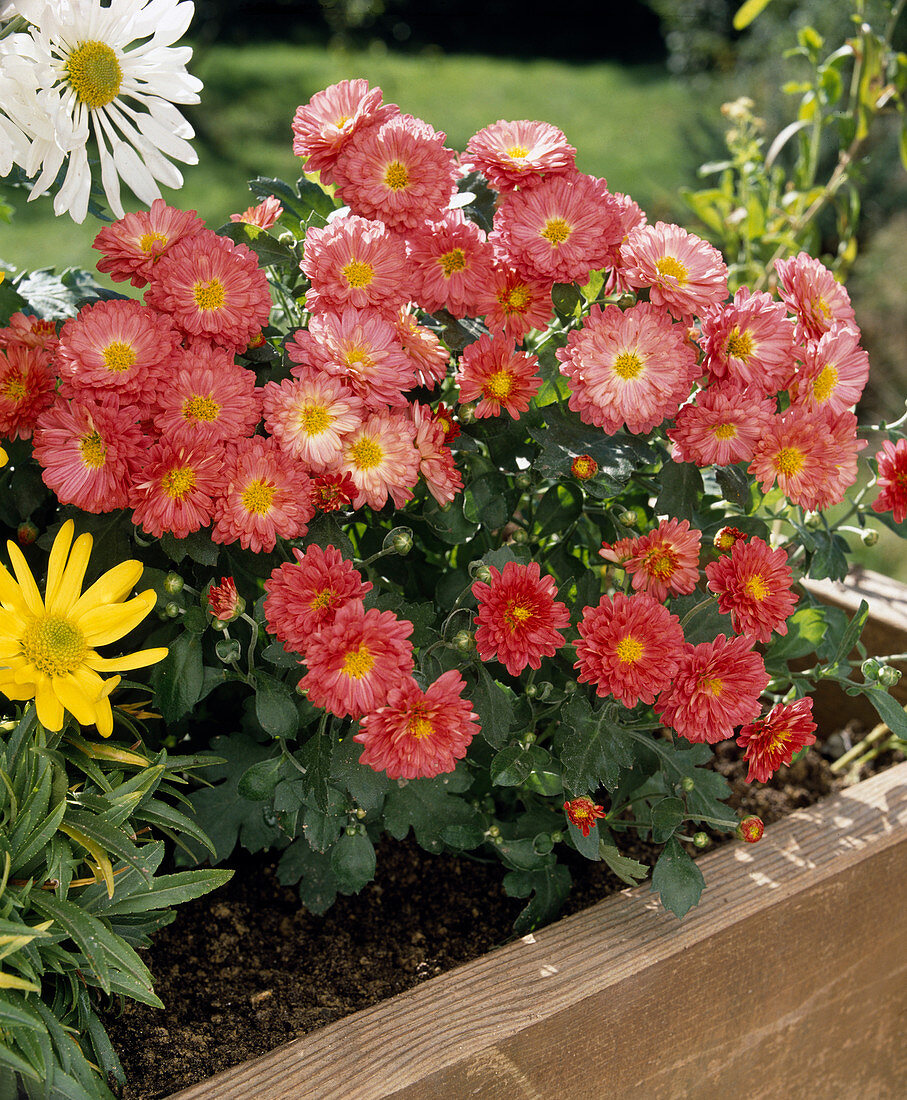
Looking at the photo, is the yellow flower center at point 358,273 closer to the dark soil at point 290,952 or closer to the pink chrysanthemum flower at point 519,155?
the pink chrysanthemum flower at point 519,155

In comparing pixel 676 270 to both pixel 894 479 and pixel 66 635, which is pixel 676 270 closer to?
pixel 894 479

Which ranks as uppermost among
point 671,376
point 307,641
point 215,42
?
point 671,376

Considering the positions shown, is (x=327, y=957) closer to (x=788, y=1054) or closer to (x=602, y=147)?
(x=788, y=1054)

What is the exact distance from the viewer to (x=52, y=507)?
1063 millimetres

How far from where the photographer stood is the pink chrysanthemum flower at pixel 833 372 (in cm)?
94

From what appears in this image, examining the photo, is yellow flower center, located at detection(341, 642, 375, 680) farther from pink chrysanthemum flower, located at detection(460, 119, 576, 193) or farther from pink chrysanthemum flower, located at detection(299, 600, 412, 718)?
pink chrysanthemum flower, located at detection(460, 119, 576, 193)

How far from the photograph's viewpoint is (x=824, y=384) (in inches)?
37.4

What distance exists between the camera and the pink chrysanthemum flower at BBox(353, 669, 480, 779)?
2.42 ft

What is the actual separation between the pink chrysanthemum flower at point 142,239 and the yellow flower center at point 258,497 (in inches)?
8.5

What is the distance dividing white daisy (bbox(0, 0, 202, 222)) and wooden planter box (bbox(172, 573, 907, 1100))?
0.68 meters

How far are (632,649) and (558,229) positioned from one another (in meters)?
0.34

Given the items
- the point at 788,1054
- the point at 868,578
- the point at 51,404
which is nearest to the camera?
the point at 51,404

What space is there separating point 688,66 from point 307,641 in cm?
627

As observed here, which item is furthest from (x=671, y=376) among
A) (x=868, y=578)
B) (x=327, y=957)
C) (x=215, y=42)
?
(x=215, y=42)
